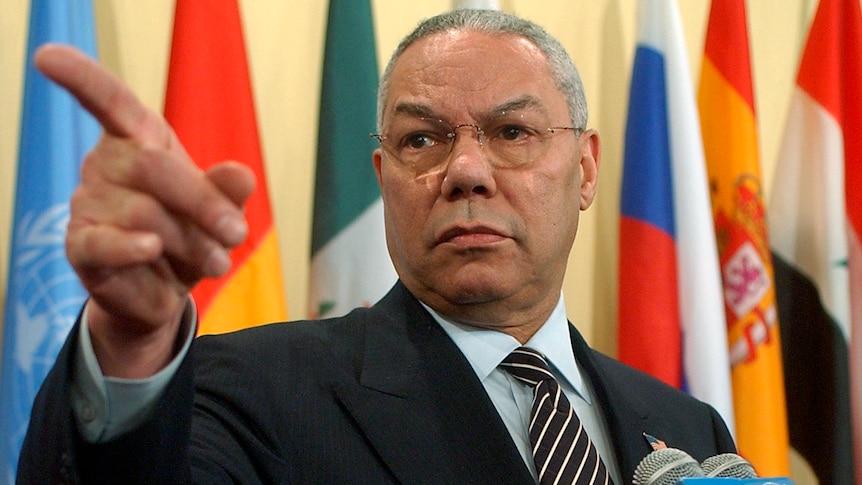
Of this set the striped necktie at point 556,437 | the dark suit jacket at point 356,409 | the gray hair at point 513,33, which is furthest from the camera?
the gray hair at point 513,33

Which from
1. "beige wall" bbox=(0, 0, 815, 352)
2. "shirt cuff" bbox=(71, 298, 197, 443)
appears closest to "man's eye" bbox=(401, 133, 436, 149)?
"shirt cuff" bbox=(71, 298, 197, 443)

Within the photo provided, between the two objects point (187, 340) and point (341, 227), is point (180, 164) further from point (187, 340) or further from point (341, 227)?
point (341, 227)

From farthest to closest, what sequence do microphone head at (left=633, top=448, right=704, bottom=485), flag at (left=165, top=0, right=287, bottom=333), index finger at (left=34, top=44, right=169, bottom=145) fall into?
flag at (left=165, top=0, right=287, bottom=333) < microphone head at (left=633, top=448, right=704, bottom=485) < index finger at (left=34, top=44, right=169, bottom=145)

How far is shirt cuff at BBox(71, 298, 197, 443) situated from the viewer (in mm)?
1033

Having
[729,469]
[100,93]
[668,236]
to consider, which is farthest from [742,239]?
[100,93]

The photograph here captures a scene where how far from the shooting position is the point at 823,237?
3496 mm

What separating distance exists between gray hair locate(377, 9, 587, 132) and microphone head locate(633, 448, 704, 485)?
93 cm

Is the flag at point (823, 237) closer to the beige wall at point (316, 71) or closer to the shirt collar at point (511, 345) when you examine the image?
the beige wall at point (316, 71)

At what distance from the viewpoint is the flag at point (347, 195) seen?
311 centimetres

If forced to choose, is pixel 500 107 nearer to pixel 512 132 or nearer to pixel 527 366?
pixel 512 132

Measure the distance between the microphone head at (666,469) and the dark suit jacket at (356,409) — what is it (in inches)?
11.0

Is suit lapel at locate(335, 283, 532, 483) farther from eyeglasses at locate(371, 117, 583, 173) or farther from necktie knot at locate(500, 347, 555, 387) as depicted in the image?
eyeglasses at locate(371, 117, 583, 173)

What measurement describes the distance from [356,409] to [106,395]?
624 mm

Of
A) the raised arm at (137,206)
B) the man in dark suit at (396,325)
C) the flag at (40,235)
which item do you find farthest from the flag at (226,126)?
the raised arm at (137,206)
